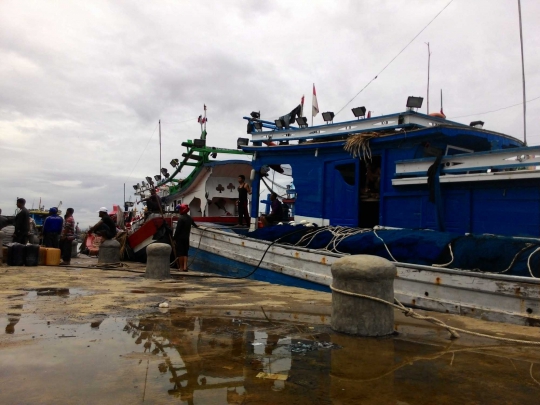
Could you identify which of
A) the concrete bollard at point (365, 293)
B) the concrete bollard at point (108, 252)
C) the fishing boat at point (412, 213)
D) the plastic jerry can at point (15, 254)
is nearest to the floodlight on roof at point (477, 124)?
the fishing boat at point (412, 213)

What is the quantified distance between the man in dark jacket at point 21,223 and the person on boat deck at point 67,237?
1369 mm

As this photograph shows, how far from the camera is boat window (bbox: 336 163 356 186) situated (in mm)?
9457

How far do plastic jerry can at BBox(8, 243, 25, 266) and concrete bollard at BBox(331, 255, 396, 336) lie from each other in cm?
972

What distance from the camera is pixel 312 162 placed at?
32.5 feet

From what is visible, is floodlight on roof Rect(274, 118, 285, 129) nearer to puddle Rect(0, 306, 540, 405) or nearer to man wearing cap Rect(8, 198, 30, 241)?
man wearing cap Rect(8, 198, 30, 241)

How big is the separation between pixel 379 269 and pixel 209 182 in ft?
40.9

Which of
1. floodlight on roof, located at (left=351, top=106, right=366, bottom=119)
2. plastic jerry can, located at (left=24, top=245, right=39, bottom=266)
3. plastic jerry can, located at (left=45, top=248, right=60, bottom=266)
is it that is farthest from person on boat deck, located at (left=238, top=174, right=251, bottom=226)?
plastic jerry can, located at (left=24, top=245, right=39, bottom=266)

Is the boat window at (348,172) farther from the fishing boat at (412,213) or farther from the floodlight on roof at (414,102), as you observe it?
the floodlight on roof at (414,102)

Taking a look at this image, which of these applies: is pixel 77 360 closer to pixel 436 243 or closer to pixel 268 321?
pixel 268 321

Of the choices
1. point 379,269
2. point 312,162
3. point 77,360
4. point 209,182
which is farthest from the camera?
point 209,182

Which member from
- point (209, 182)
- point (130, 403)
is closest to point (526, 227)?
point (130, 403)

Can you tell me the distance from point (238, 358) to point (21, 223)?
10528 mm

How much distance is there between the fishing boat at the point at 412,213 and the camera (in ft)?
18.7

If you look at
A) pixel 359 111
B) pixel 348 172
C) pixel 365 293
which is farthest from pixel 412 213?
pixel 365 293
